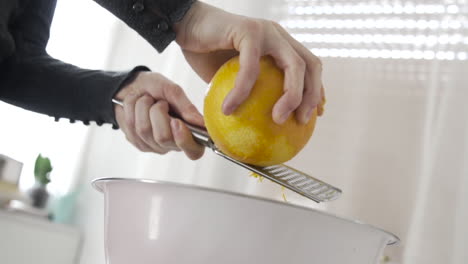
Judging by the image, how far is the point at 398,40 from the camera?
985mm

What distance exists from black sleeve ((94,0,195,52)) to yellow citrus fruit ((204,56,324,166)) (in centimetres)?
9

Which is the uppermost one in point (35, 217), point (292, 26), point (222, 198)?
point (292, 26)

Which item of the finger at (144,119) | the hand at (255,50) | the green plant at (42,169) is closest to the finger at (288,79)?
the hand at (255,50)

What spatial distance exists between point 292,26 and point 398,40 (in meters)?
0.26

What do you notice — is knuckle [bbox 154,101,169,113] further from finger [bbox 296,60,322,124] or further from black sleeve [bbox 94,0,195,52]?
finger [bbox 296,60,322,124]

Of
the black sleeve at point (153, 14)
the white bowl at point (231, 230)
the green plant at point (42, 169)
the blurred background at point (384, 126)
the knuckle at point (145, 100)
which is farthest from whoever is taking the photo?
the green plant at point (42, 169)

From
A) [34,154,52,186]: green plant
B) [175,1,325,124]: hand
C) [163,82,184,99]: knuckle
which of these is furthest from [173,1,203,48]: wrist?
[34,154,52,186]: green plant

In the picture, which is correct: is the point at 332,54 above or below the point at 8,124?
above

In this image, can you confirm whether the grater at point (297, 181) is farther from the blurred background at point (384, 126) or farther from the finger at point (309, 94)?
the blurred background at point (384, 126)

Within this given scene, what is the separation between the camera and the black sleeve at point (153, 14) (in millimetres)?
493

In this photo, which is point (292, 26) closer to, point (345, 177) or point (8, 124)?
point (345, 177)

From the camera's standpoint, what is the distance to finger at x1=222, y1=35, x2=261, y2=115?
394 mm

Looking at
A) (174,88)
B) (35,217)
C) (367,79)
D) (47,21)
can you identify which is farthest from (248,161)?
(35,217)

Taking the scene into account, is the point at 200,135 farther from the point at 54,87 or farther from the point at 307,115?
the point at 54,87
